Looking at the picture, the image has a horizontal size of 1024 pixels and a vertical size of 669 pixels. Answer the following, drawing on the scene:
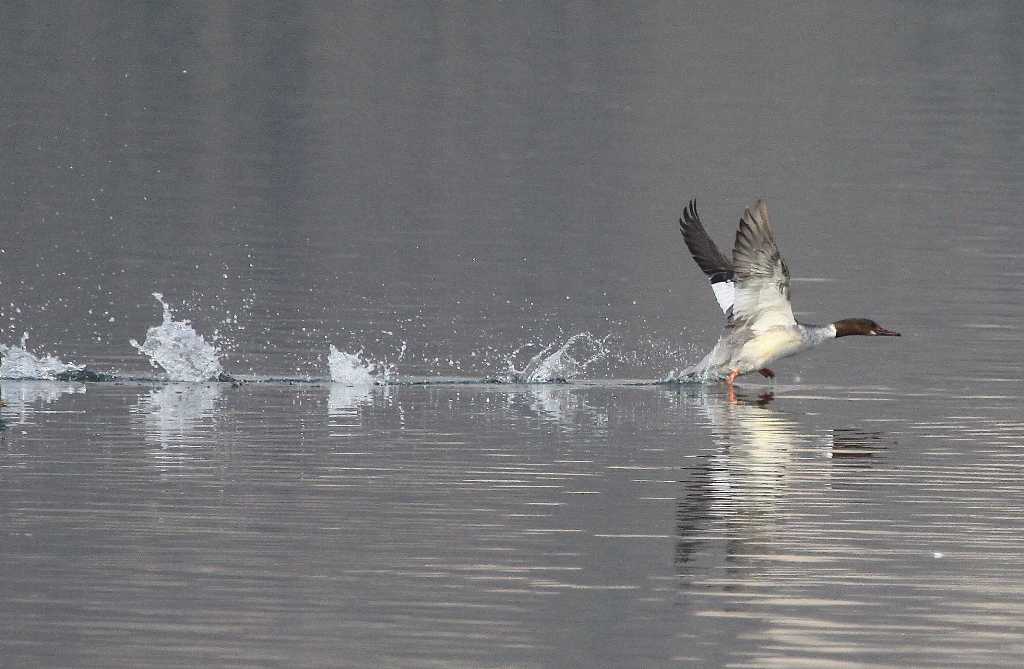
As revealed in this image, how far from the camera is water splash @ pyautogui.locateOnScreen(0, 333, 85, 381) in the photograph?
22000mm

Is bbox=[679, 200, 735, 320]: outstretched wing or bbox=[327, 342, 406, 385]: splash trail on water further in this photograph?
bbox=[679, 200, 735, 320]: outstretched wing

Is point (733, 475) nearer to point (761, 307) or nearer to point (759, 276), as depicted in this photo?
point (759, 276)

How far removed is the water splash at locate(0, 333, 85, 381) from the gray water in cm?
46

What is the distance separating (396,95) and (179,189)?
25104mm

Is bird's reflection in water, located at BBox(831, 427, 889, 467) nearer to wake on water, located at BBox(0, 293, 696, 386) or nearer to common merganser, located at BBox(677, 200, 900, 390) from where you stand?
common merganser, located at BBox(677, 200, 900, 390)

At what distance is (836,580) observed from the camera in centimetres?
1402

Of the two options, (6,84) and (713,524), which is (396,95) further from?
(713,524)

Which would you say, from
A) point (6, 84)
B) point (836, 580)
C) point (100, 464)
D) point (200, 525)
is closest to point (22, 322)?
point (100, 464)

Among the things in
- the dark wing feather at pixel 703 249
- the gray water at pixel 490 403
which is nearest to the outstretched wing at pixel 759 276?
the gray water at pixel 490 403

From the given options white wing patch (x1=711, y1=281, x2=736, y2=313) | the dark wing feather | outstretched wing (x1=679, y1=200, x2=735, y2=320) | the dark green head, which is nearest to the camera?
the dark green head

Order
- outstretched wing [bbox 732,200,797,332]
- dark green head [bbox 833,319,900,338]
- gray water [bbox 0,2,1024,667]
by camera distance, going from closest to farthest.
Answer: gray water [bbox 0,2,1024,667] < outstretched wing [bbox 732,200,797,332] < dark green head [bbox 833,319,900,338]

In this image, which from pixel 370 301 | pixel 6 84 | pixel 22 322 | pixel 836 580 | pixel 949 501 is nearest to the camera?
pixel 836 580

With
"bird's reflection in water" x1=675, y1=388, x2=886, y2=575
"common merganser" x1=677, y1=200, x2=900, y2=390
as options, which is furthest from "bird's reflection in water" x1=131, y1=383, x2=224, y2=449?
"common merganser" x1=677, y1=200, x2=900, y2=390

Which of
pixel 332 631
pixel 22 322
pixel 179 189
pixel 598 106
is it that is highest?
pixel 598 106
